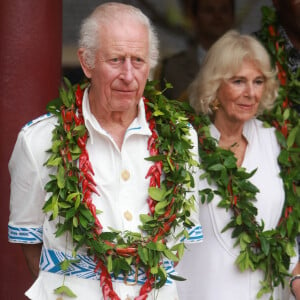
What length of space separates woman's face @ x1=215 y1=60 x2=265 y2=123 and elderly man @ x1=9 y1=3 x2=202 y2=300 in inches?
28.3

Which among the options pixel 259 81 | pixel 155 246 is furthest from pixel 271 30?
pixel 155 246

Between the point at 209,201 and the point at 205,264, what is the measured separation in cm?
31

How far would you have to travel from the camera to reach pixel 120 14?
378 cm

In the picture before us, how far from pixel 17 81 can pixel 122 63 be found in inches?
55.9

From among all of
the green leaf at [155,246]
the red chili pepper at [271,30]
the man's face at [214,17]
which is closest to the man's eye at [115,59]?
the green leaf at [155,246]

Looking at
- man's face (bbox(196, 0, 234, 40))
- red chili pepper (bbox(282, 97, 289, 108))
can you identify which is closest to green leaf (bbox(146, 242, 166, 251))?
red chili pepper (bbox(282, 97, 289, 108))

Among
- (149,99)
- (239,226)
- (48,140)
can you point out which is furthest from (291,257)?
(48,140)

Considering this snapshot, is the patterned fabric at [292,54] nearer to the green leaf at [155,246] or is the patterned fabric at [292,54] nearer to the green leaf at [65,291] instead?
the green leaf at [155,246]

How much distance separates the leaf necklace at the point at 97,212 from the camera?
3.72 metres

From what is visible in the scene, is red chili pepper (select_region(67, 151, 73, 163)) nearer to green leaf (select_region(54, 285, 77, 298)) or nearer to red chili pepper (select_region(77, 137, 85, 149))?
red chili pepper (select_region(77, 137, 85, 149))

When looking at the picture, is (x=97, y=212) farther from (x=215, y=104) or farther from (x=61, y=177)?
(x=215, y=104)

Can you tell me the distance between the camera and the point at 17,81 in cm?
503

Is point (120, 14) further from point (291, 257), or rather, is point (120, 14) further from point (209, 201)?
point (291, 257)

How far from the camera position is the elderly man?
3734mm
